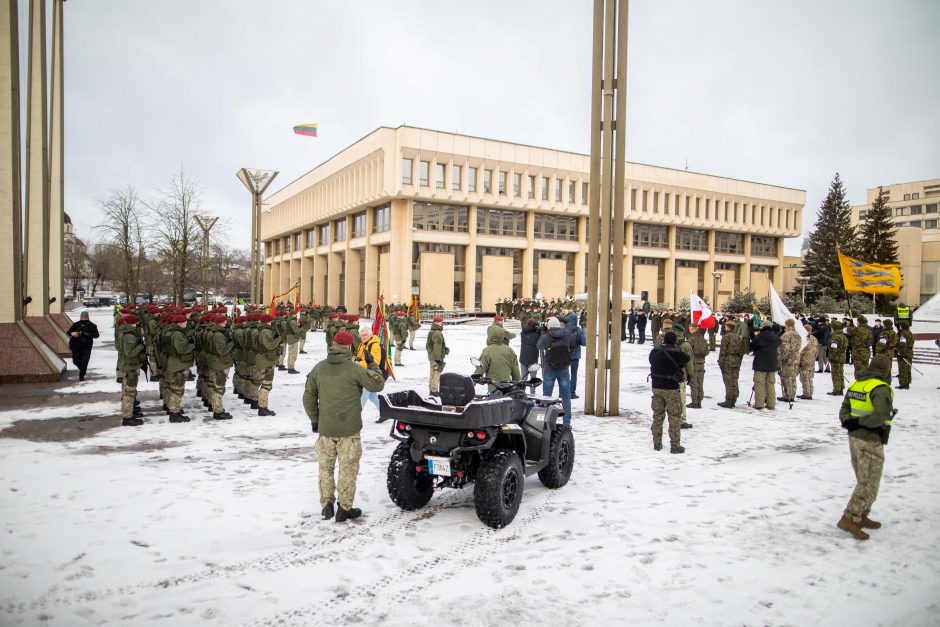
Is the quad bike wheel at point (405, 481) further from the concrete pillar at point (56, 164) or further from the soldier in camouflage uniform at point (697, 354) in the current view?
the concrete pillar at point (56, 164)

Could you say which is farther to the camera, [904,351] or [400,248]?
[400,248]

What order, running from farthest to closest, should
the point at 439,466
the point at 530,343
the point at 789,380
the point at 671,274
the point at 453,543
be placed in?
the point at 671,274
the point at 789,380
the point at 530,343
the point at 439,466
the point at 453,543

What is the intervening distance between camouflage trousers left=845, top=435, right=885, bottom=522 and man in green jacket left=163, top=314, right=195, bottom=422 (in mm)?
9637

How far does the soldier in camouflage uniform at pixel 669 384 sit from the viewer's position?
839cm

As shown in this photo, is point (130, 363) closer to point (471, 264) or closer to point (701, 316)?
point (701, 316)

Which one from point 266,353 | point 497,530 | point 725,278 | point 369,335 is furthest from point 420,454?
point 725,278

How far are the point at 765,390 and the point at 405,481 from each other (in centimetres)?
950

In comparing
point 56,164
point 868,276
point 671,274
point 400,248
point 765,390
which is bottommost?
point 765,390

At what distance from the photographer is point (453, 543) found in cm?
525

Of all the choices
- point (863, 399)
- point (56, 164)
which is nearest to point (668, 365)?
point (863, 399)

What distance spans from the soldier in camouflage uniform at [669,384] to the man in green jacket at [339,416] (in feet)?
15.2

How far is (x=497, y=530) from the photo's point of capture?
558cm

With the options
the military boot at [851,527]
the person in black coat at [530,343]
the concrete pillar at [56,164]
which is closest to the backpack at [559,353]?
the person in black coat at [530,343]

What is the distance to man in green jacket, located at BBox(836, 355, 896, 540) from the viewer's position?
17.3 ft
